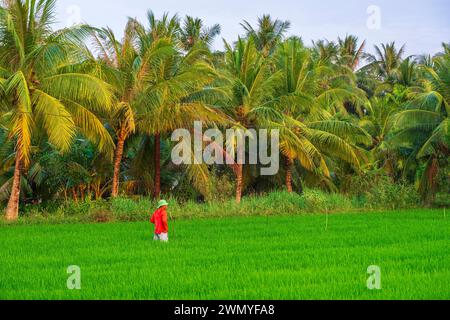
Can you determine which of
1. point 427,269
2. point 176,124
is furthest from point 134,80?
point 427,269

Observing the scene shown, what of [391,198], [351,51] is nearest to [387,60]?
[351,51]

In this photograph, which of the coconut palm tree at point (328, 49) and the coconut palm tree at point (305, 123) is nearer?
the coconut palm tree at point (305, 123)

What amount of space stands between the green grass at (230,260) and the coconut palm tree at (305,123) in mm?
5788

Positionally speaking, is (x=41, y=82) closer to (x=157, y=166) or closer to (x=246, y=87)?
(x=157, y=166)

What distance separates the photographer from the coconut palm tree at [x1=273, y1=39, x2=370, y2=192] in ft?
72.7

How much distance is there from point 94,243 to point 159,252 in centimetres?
228

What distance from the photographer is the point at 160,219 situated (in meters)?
12.3

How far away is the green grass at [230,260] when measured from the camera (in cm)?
757

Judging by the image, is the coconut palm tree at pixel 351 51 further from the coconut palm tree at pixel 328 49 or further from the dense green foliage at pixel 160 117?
the dense green foliage at pixel 160 117

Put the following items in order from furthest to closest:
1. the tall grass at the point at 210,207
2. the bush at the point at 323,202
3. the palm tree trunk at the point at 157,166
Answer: the bush at the point at 323,202, the palm tree trunk at the point at 157,166, the tall grass at the point at 210,207

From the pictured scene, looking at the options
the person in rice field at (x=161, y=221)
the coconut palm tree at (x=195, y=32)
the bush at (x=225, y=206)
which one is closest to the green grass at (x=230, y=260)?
the person in rice field at (x=161, y=221)

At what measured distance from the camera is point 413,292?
291 inches

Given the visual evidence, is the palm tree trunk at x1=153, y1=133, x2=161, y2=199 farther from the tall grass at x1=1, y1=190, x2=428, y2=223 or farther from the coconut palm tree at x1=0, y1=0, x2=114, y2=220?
the coconut palm tree at x1=0, y1=0, x2=114, y2=220
